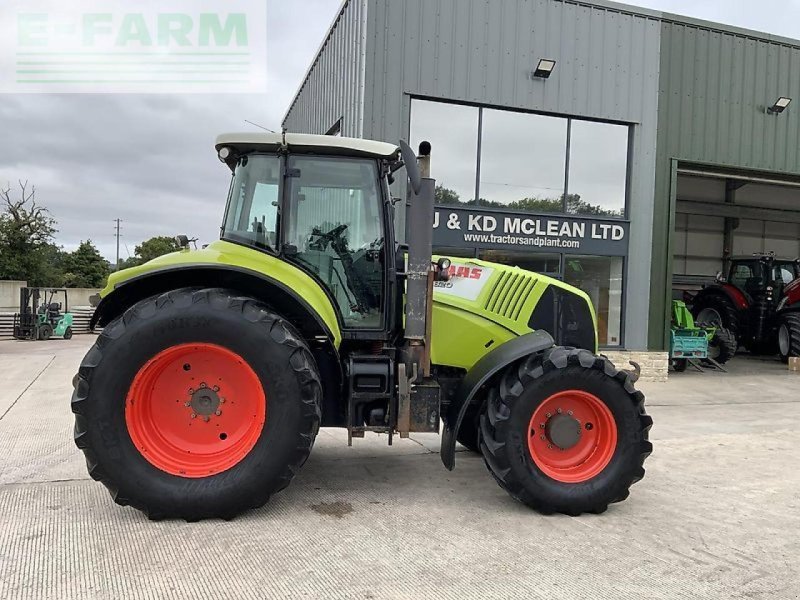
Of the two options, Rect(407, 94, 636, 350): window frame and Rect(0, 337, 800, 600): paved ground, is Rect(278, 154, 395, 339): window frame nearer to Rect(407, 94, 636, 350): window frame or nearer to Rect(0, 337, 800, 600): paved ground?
Rect(0, 337, 800, 600): paved ground

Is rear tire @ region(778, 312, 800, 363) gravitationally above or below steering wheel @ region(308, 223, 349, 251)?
below

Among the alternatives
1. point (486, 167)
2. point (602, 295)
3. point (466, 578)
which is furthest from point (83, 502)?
point (602, 295)

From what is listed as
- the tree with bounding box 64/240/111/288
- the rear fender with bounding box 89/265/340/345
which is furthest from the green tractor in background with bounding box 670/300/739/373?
the tree with bounding box 64/240/111/288

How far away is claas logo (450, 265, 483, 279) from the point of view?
15.8 ft

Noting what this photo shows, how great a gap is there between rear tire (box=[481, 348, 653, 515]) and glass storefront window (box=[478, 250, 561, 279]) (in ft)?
21.3

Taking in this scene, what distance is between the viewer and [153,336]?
376cm

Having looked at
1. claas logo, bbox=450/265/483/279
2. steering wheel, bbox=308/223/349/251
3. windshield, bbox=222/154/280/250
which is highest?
windshield, bbox=222/154/280/250

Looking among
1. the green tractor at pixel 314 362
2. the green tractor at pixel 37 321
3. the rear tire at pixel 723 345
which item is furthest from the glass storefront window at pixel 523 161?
the green tractor at pixel 37 321

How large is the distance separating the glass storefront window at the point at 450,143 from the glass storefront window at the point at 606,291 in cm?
272

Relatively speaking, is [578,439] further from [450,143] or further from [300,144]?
[450,143]

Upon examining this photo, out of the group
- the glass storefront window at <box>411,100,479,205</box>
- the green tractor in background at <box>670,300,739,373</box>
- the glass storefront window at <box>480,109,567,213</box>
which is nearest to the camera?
the glass storefront window at <box>411,100,479,205</box>

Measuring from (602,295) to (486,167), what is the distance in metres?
3.32

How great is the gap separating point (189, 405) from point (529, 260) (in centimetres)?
802

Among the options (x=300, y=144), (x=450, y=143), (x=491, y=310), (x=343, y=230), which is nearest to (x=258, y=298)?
(x=343, y=230)
